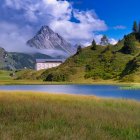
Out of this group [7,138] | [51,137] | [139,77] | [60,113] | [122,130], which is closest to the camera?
[7,138]

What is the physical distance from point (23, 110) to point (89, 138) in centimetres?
817

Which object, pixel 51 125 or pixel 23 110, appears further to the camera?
pixel 23 110

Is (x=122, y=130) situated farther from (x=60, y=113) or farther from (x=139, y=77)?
(x=139, y=77)

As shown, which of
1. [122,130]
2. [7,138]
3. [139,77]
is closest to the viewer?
[7,138]

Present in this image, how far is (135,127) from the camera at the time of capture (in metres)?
17.3

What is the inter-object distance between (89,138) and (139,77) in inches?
7259

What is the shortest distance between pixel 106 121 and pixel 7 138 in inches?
280

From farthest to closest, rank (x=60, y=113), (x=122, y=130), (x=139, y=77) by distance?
(x=139, y=77)
(x=60, y=113)
(x=122, y=130)

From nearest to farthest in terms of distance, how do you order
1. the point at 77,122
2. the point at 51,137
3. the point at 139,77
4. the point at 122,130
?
the point at 51,137, the point at 122,130, the point at 77,122, the point at 139,77

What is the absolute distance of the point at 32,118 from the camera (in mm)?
18297

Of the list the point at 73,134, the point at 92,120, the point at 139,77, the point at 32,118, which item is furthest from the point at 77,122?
the point at 139,77

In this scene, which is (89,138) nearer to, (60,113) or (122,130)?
(122,130)

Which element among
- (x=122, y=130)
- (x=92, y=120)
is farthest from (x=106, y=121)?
(x=122, y=130)

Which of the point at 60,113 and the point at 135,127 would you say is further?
the point at 60,113
